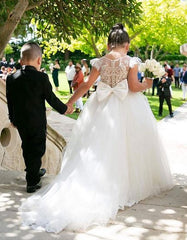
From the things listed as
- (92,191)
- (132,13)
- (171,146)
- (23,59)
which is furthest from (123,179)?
(171,146)

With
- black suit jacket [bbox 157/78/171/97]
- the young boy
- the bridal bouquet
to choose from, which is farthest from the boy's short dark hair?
black suit jacket [bbox 157/78/171/97]

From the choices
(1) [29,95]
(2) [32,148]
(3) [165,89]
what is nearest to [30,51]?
(1) [29,95]

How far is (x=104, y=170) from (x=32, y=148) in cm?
94

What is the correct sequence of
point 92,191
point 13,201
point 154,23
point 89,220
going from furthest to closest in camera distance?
point 154,23 → point 13,201 → point 92,191 → point 89,220

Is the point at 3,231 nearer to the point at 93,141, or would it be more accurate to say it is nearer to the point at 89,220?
the point at 89,220

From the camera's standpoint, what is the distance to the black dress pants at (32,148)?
174 inches

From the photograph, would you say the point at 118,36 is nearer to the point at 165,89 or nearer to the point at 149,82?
the point at 149,82

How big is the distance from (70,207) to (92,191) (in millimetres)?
338

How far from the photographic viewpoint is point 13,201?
13.9ft

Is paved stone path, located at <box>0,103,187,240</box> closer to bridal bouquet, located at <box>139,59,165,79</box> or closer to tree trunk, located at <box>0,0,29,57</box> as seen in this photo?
bridal bouquet, located at <box>139,59,165,79</box>

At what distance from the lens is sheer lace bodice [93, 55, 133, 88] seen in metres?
4.49

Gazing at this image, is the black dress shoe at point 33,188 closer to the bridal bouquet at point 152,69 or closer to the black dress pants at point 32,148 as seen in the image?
the black dress pants at point 32,148

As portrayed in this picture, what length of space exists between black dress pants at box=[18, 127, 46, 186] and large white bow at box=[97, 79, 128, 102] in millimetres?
838

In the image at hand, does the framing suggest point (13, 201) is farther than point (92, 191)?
Yes
